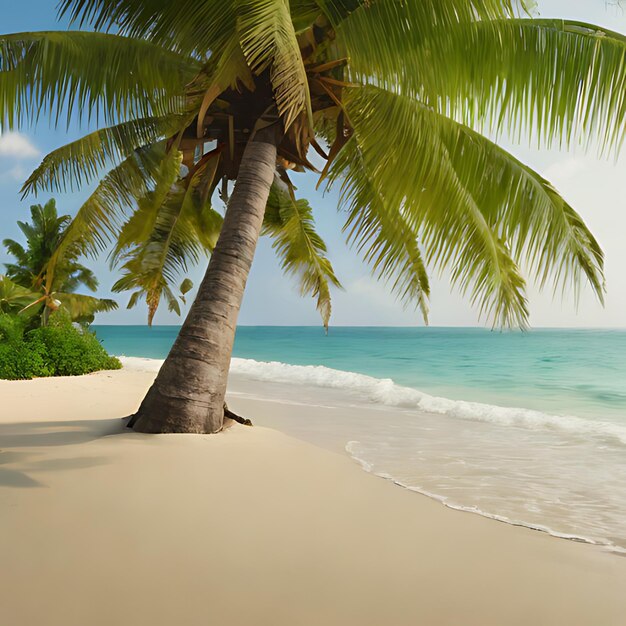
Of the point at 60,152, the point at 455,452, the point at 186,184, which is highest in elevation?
the point at 60,152

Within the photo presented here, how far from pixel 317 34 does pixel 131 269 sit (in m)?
4.82

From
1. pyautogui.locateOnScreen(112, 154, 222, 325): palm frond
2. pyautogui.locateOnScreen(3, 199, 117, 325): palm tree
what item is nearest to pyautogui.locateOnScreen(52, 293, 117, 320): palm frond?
pyautogui.locateOnScreen(3, 199, 117, 325): palm tree

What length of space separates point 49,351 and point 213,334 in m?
11.6

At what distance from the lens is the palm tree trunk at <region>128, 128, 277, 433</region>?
18.4 feet

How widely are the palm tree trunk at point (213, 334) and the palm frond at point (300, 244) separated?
366cm

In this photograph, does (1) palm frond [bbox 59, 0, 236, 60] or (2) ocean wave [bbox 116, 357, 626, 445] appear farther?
(2) ocean wave [bbox 116, 357, 626, 445]

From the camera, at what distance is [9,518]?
3.19 metres

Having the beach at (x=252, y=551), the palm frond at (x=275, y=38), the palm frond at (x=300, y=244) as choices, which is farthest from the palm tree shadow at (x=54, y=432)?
the palm frond at (x=300, y=244)

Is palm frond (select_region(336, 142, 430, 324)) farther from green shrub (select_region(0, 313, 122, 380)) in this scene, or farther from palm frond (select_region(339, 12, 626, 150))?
green shrub (select_region(0, 313, 122, 380))

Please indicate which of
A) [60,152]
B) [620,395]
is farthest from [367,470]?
[620,395]

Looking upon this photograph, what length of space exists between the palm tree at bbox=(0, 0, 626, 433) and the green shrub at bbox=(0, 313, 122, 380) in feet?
30.9

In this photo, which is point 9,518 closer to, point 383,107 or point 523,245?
point 523,245

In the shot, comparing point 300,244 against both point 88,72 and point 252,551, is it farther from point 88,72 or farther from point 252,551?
point 252,551

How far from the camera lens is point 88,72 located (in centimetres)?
633
